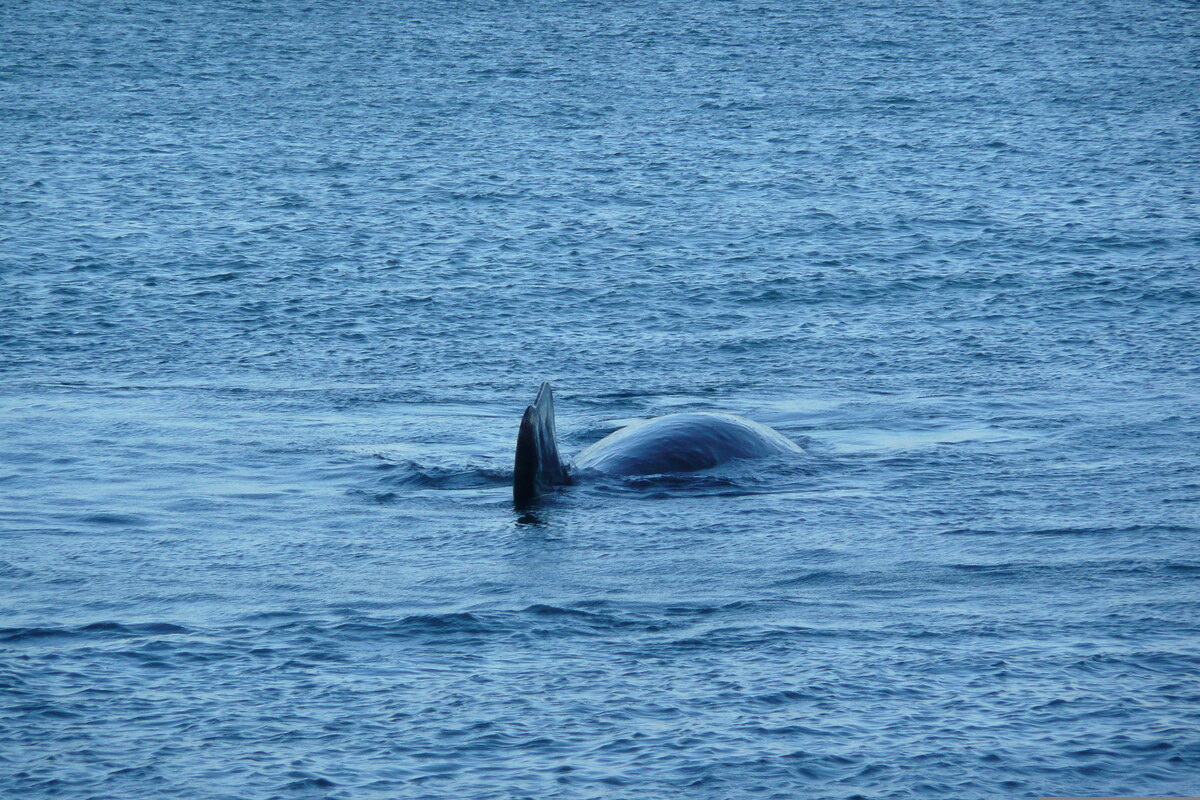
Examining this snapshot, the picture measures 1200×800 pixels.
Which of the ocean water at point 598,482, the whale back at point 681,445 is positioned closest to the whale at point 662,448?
the whale back at point 681,445

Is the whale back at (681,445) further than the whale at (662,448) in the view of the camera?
Yes

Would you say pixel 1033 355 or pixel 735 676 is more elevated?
pixel 1033 355

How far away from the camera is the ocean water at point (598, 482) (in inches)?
365

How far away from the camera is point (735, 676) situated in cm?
1003

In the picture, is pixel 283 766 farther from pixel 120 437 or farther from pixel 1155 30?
pixel 1155 30

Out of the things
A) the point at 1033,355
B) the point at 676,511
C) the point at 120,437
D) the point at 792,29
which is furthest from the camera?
the point at 792,29

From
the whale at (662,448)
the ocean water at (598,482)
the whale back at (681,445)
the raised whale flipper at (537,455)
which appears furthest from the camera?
the whale back at (681,445)

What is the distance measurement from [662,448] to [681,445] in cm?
20

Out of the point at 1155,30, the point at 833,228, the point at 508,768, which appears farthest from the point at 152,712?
the point at 1155,30

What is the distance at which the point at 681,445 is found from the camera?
1536cm

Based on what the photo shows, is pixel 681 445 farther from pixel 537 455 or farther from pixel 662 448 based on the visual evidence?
pixel 537 455

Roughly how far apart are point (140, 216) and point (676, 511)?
21798 millimetres

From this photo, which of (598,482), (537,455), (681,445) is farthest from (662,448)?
(537,455)

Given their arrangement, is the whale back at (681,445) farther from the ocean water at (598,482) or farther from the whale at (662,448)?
the ocean water at (598,482)
